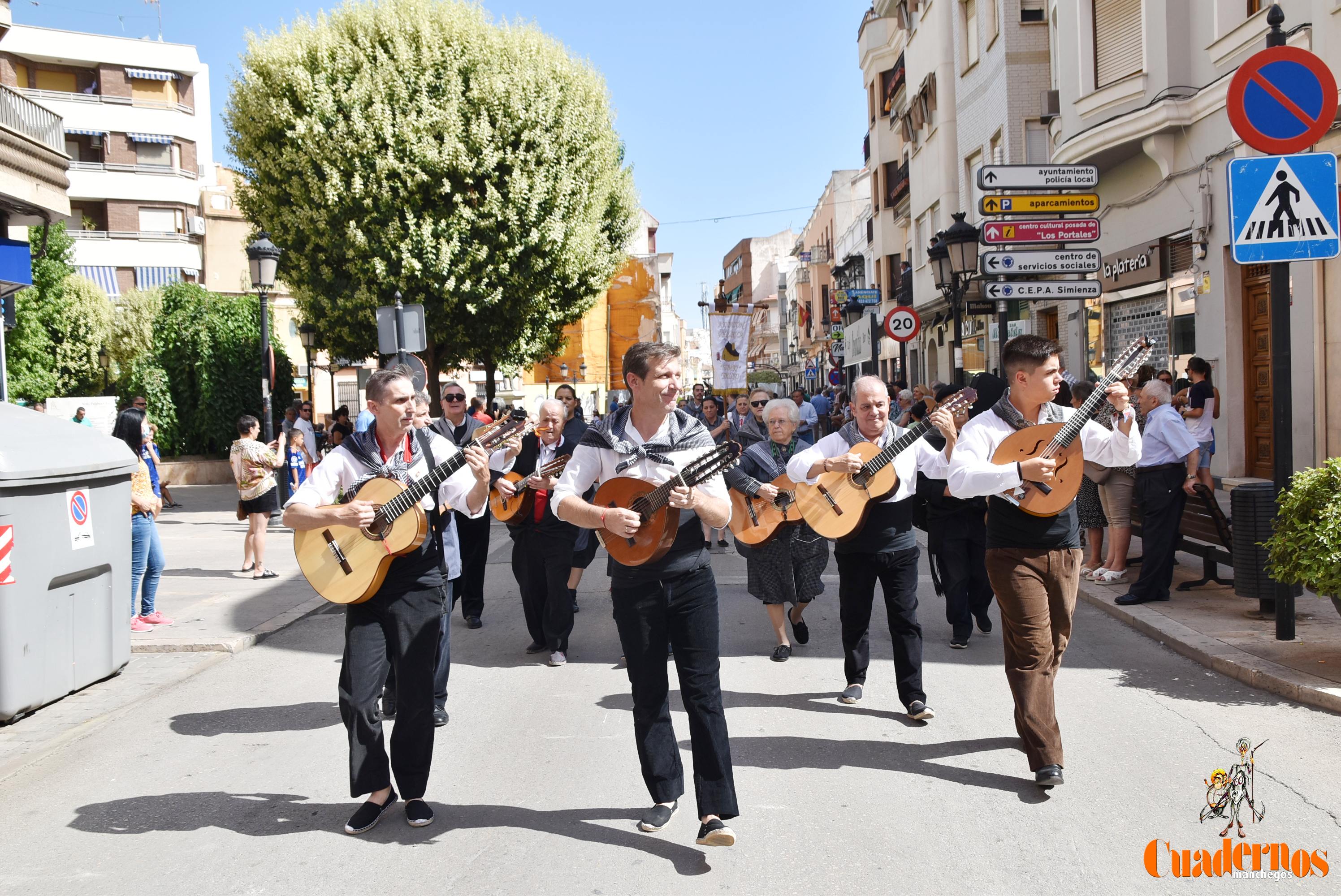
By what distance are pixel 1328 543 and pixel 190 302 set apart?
86.6 feet

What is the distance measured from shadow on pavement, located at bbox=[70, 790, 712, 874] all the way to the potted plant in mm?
4134

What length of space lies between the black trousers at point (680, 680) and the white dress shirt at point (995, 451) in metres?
1.29

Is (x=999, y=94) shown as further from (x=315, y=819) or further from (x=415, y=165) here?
(x=315, y=819)

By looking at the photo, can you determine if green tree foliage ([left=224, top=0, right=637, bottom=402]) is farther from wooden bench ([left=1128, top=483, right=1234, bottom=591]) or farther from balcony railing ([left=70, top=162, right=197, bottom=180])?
balcony railing ([left=70, top=162, right=197, bottom=180])

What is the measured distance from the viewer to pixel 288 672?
7789 mm

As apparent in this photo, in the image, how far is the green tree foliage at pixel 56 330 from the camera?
3077 cm

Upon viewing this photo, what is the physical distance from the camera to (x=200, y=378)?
26.3 metres

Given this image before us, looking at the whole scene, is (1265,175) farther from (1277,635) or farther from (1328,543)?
(1277,635)

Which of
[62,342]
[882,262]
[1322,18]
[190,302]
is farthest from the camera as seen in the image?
[882,262]

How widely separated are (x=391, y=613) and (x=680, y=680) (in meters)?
1.28

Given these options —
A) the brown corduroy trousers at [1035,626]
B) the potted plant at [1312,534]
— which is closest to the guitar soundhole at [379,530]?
the brown corduroy trousers at [1035,626]

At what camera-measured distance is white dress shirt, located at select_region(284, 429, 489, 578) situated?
15.4ft

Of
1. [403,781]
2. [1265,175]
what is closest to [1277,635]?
[1265,175]

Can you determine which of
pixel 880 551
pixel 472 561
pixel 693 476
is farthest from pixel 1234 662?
pixel 472 561
